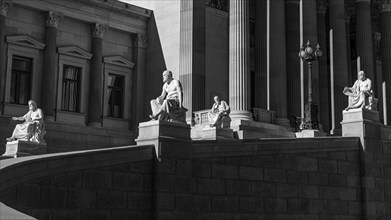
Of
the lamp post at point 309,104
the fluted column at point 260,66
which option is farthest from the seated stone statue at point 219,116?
the fluted column at point 260,66

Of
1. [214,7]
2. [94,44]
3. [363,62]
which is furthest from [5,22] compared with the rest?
[363,62]

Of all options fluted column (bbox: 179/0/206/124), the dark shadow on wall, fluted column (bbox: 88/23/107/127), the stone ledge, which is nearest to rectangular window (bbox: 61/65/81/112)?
fluted column (bbox: 88/23/107/127)

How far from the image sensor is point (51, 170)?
16703 mm

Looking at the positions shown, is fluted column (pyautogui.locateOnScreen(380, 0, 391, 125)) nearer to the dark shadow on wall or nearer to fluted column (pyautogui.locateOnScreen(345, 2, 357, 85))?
fluted column (pyautogui.locateOnScreen(345, 2, 357, 85))

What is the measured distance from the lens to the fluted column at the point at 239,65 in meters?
35.8

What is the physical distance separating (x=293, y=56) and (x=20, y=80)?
17418 mm

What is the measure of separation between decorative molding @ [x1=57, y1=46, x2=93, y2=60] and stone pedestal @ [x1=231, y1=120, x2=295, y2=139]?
1035cm

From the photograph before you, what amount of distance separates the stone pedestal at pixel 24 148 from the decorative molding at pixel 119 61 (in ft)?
50.8

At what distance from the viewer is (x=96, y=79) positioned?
39.2 metres

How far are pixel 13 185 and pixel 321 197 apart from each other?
12124 millimetres

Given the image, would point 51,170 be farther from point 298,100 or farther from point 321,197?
point 298,100

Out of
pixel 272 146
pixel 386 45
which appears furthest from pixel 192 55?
pixel 386 45

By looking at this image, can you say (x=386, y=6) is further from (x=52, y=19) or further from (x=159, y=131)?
(x=159, y=131)

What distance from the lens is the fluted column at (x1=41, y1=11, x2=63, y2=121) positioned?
36312mm
